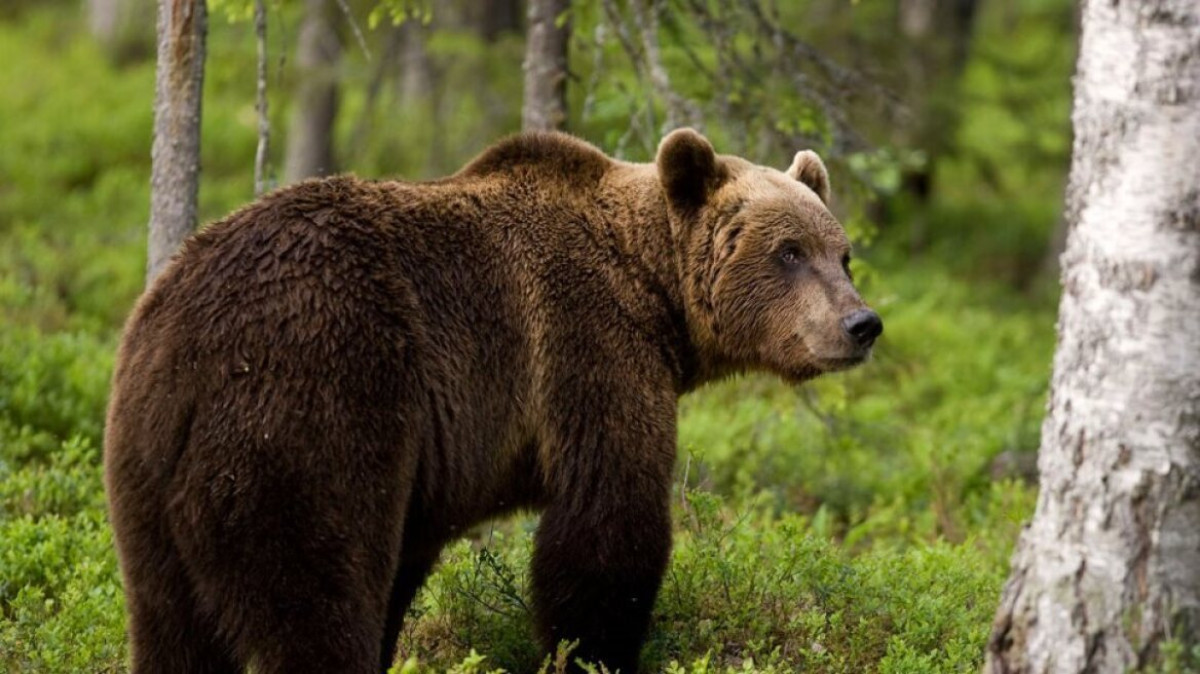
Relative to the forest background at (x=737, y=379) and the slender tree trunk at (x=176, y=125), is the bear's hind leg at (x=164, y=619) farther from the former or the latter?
the slender tree trunk at (x=176, y=125)

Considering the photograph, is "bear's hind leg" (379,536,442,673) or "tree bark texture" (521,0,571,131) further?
"tree bark texture" (521,0,571,131)

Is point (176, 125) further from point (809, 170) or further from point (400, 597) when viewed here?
point (809, 170)

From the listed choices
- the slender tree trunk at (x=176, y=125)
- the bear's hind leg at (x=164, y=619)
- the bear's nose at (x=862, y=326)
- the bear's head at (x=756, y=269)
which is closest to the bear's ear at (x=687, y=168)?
the bear's head at (x=756, y=269)

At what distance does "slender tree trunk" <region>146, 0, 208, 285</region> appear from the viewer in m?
6.45

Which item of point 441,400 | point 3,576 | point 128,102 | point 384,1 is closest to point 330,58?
point 128,102

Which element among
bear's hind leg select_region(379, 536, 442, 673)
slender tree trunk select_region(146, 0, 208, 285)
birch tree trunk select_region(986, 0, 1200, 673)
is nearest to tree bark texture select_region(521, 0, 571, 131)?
slender tree trunk select_region(146, 0, 208, 285)

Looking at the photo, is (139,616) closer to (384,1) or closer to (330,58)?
(384,1)

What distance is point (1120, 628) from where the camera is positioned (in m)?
3.98

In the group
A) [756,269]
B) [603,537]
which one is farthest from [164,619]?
[756,269]

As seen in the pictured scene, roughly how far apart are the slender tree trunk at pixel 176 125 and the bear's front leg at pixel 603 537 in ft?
7.55

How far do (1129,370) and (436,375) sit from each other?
2.16 m

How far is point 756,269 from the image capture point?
18.7ft

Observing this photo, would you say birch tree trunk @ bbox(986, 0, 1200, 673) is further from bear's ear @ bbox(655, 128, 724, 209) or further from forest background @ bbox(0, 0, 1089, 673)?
bear's ear @ bbox(655, 128, 724, 209)

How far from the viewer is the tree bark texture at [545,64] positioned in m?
8.39
